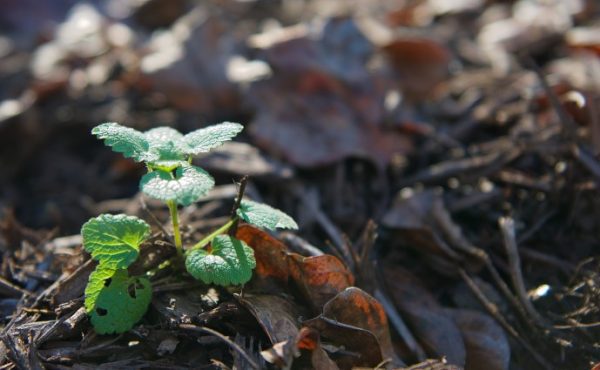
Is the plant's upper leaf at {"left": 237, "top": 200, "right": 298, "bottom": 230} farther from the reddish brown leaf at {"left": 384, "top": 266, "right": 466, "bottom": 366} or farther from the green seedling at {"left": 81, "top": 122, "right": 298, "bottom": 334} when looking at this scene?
the reddish brown leaf at {"left": 384, "top": 266, "right": 466, "bottom": 366}

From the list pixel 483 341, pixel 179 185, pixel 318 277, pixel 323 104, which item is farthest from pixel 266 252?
pixel 323 104

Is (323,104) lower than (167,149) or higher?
lower

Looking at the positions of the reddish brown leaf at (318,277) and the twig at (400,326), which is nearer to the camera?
the reddish brown leaf at (318,277)

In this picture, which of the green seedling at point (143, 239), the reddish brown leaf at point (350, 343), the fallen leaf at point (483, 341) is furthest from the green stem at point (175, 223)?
the fallen leaf at point (483, 341)

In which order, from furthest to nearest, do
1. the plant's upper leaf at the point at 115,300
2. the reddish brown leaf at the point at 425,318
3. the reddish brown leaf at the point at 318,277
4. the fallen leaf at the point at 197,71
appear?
1. the fallen leaf at the point at 197,71
2. the reddish brown leaf at the point at 425,318
3. the reddish brown leaf at the point at 318,277
4. the plant's upper leaf at the point at 115,300

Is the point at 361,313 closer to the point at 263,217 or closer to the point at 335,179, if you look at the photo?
the point at 263,217

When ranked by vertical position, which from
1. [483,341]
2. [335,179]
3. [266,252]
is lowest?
[483,341]

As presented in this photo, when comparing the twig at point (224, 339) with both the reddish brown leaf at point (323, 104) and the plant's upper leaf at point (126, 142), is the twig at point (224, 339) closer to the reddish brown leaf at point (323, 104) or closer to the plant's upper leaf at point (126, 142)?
the plant's upper leaf at point (126, 142)
